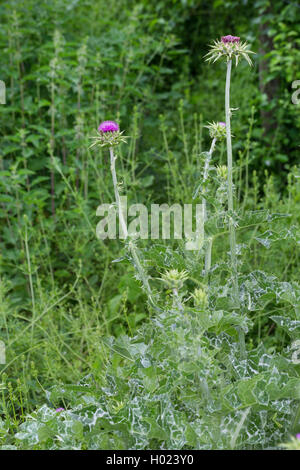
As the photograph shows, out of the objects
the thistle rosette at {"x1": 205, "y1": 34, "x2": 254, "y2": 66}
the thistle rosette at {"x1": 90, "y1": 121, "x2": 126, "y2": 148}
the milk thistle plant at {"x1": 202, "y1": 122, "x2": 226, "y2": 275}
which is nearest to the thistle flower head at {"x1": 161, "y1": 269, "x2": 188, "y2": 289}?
the milk thistle plant at {"x1": 202, "y1": 122, "x2": 226, "y2": 275}

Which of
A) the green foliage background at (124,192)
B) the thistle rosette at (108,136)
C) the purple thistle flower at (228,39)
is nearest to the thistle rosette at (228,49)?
the purple thistle flower at (228,39)

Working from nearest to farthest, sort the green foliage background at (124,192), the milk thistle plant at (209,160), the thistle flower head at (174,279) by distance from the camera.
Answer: the thistle flower head at (174,279) → the green foliage background at (124,192) → the milk thistle plant at (209,160)

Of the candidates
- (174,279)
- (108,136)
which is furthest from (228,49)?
(174,279)

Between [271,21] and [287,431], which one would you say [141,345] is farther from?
[271,21]

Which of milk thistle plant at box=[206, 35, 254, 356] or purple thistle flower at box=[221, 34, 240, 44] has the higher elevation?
purple thistle flower at box=[221, 34, 240, 44]

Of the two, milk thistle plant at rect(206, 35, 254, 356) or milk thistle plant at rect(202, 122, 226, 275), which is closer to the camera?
milk thistle plant at rect(206, 35, 254, 356)

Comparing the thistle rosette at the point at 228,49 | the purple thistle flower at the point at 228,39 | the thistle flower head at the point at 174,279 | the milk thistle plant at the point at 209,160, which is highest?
the purple thistle flower at the point at 228,39

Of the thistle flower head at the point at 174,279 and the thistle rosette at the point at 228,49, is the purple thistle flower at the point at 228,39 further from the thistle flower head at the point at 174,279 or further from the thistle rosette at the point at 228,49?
the thistle flower head at the point at 174,279

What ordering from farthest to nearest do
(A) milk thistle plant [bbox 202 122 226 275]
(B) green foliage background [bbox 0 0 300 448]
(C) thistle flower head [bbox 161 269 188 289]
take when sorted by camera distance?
(A) milk thistle plant [bbox 202 122 226 275], (B) green foliage background [bbox 0 0 300 448], (C) thistle flower head [bbox 161 269 188 289]

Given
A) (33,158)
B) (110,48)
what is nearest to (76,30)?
(110,48)

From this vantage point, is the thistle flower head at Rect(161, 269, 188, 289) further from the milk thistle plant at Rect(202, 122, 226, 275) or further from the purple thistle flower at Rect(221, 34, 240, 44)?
the purple thistle flower at Rect(221, 34, 240, 44)

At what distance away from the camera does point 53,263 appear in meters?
3.15

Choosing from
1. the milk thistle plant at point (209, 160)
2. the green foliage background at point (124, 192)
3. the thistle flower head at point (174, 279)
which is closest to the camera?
the thistle flower head at point (174, 279)

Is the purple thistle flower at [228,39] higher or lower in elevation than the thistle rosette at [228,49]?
higher
